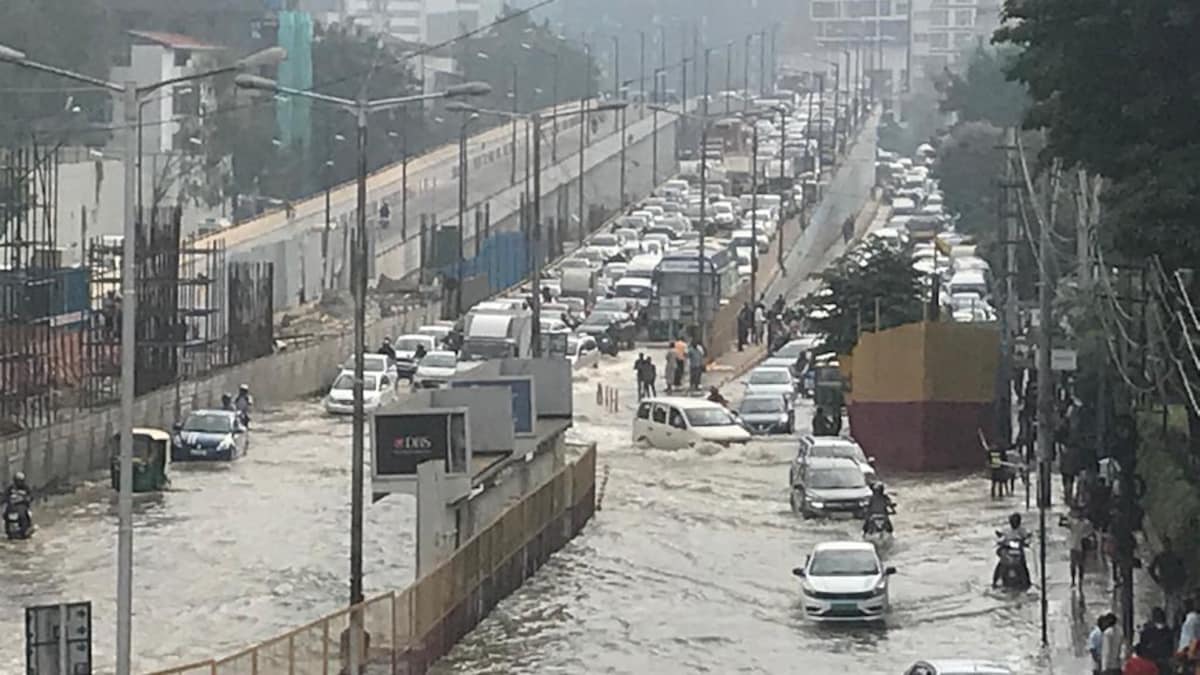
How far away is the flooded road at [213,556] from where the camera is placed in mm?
34531

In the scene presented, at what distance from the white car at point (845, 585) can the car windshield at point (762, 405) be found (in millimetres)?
22781

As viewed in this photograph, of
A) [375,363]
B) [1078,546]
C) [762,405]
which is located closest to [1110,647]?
[1078,546]

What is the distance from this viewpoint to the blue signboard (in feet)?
131

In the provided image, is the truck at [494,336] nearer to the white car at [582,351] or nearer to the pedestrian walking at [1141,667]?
the white car at [582,351]

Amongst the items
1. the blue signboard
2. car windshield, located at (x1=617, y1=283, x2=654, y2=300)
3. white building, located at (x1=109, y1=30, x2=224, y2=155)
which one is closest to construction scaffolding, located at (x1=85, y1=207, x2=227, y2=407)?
the blue signboard

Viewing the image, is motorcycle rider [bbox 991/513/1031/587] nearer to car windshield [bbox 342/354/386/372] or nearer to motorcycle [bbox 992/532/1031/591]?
motorcycle [bbox 992/532/1031/591]

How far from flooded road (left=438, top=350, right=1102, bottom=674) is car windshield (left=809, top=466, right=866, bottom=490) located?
584 millimetres

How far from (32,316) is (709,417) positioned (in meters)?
13.2

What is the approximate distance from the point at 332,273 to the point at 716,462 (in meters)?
45.7

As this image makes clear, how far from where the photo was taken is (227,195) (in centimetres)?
12712

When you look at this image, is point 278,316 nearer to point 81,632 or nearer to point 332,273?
point 332,273

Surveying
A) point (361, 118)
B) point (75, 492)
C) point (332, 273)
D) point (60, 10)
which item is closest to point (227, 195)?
point (60, 10)

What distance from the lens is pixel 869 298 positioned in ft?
198

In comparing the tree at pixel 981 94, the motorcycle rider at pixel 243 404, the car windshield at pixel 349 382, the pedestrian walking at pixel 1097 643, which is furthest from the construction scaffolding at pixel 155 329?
the tree at pixel 981 94
